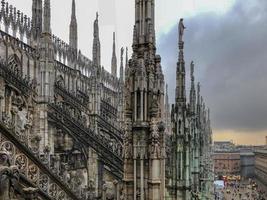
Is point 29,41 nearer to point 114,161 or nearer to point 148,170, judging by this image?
point 114,161

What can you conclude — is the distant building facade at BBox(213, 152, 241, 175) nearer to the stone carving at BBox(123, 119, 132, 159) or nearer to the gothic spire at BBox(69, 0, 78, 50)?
the gothic spire at BBox(69, 0, 78, 50)

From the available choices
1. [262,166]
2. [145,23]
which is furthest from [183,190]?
[262,166]

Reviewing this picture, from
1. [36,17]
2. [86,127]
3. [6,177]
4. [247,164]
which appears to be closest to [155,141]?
[6,177]

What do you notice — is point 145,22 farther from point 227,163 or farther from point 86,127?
point 227,163

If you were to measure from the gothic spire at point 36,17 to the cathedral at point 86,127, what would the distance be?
0.07m

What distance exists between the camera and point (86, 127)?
20.9 m

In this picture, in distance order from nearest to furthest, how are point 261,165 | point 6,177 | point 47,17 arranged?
point 6,177, point 47,17, point 261,165

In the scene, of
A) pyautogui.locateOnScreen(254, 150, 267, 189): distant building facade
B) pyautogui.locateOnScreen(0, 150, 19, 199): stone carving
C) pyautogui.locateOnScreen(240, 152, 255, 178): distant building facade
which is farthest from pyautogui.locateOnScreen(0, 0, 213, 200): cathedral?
pyautogui.locateOnScreen(240, 152, 255, 178): distant building facade

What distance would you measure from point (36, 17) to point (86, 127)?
1010 cm

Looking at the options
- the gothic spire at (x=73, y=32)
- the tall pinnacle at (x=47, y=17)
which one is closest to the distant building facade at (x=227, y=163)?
the gothic spire at (x=73, y=32)

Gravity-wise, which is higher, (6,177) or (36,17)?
(36,17)

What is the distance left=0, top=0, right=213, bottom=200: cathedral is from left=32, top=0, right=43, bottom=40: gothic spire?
0.07 m

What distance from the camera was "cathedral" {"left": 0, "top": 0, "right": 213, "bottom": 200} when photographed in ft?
25.4

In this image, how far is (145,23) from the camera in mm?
8180
